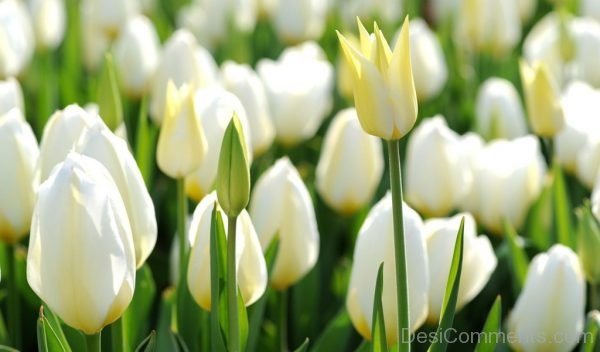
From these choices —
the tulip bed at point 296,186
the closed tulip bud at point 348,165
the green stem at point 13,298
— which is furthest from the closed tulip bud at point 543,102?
the green stem at point 13,298

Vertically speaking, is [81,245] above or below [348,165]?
above

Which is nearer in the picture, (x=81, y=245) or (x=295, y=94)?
(x=81, y=245)

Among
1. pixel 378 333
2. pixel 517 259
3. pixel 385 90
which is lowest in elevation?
pixel 517 259

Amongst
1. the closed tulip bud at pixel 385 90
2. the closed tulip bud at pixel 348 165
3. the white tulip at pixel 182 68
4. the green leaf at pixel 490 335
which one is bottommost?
the green leaf at pixel 490 335

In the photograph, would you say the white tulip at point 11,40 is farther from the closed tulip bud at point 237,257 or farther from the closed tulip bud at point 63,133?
the closed tulip bud at point 237,257

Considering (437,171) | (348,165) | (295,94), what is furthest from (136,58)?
(437,171)

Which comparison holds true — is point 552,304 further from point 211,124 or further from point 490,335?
point 211,124

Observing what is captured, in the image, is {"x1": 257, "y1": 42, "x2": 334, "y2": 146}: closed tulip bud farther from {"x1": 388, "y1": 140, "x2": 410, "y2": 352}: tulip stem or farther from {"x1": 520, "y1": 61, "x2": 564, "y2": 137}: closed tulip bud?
{"x1": 388, "y1": 140, "x2": 410, "y2": 352}: tulip stem
